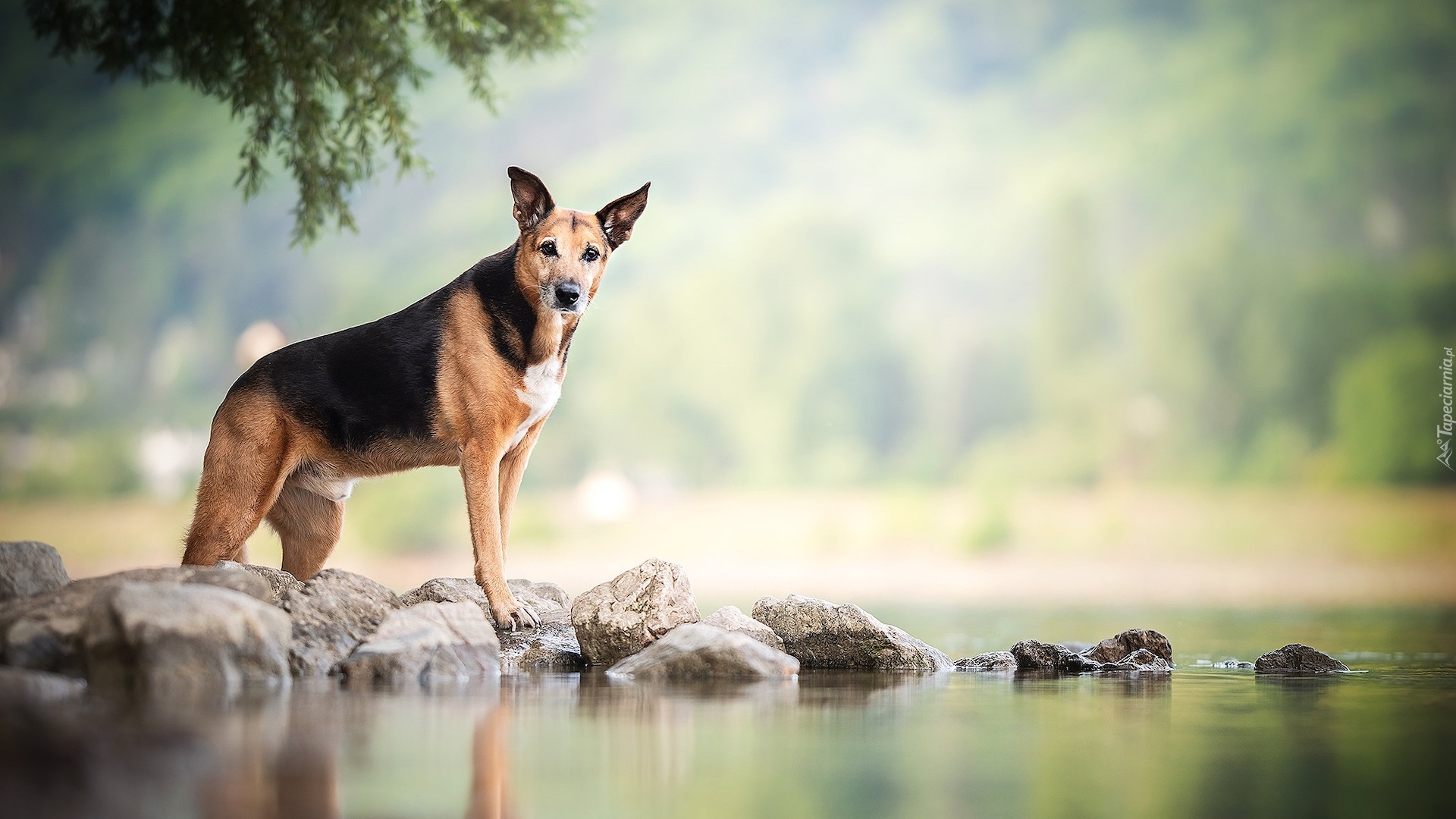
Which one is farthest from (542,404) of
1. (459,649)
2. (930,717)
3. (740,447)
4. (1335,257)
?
(1335,257)

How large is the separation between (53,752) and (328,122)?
8962 mm

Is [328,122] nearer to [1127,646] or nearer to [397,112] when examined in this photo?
[397,112]

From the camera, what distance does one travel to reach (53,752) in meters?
3.37

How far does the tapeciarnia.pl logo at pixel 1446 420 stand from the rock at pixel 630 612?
19.9 meters

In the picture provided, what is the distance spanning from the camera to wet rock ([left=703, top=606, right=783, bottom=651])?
7.34m

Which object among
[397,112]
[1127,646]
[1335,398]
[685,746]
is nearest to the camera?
[685,746]

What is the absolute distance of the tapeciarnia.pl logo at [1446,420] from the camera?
22.5 meters

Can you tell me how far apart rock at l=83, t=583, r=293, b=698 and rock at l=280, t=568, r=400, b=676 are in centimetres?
62

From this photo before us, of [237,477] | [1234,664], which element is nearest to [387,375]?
[237,477]

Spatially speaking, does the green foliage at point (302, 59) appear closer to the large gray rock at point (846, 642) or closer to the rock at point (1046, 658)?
the large gray rock at point (846, 642)

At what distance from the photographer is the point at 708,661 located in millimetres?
6465

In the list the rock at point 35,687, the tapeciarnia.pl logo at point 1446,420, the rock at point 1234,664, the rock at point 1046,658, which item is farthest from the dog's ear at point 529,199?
the tapeciarnia.pl logo at point 1446,420

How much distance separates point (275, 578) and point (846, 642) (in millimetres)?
3356

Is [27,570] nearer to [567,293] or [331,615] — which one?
[331,615]
